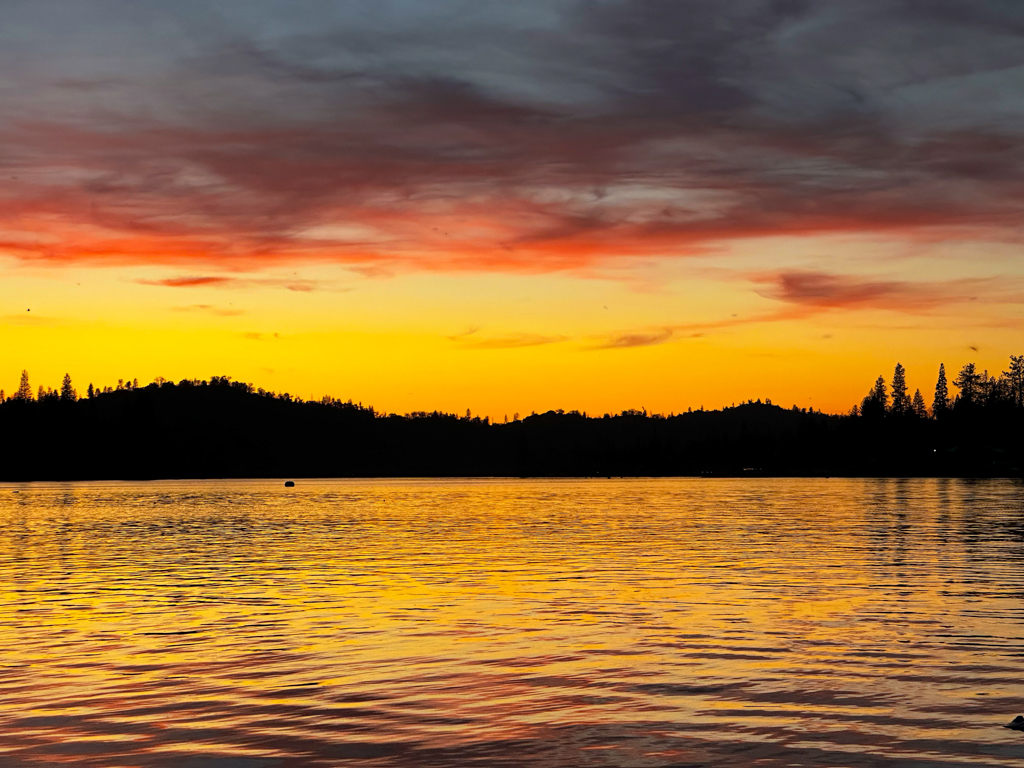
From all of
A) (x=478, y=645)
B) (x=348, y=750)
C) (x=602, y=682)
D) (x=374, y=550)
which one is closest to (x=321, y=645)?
(x=478, y=645)

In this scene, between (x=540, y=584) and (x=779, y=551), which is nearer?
(x=540, y=584)

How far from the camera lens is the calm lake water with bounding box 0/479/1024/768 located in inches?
803

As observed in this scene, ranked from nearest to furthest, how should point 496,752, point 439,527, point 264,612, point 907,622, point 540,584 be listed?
1. point 496,752
2. point 907,622
3. point 264,612
4. point 540,584
5. point 439,527

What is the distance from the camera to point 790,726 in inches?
859

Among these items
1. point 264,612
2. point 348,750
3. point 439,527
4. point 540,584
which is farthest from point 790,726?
point 439,527

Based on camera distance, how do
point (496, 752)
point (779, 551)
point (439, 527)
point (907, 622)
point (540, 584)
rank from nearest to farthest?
point (496, 752) < point (907, 622) < point (540, 584) < point (779, 551) < point (439, 527)

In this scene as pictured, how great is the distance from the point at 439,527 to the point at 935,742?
87.2m

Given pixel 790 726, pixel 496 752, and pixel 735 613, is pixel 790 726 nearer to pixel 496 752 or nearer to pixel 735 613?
pixel 496 752

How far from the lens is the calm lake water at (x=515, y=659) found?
20.4 meters

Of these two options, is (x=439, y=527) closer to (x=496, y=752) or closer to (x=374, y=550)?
(x=374, y=550)

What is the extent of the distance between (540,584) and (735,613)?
1328cm

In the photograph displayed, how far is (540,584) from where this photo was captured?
5112 centimetres

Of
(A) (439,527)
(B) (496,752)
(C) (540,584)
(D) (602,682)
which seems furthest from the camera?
(A) (439,527)

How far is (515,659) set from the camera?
30156 millimetres
